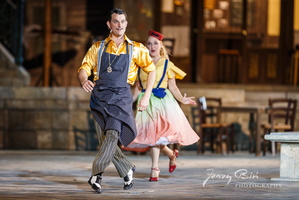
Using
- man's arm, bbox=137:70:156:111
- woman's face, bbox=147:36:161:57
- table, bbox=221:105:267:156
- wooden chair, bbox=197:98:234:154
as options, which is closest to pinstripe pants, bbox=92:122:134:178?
man's arm, bbox=137:70:156:111

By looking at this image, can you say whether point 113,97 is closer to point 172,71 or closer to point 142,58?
point 142,58

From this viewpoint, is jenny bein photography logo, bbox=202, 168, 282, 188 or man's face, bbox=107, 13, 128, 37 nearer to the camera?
man's face, bbox=107, 13, 128, 37

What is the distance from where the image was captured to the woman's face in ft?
34.8

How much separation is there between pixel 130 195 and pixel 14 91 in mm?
8421

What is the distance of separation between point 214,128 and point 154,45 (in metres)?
6.67

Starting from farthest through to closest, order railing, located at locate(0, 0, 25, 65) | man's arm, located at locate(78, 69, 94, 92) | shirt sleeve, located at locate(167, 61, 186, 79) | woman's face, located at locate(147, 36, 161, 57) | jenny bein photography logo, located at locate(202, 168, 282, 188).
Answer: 1. railing, located at locate(0, 0, 25, 65)
2. shirt sleeve, located at locate(167, 61, 186, 79)
3. woman's face, located at locate(147, 36, 161, 57)
4. jenny bein photography logo, located at locate(202, 168, 282, 188)
5. man's arm, located at locate(78, 69, 94, 92)

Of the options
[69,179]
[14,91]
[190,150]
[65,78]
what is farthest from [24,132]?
[69,179]

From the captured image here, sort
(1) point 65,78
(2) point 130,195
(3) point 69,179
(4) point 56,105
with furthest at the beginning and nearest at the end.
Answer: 1. (1) point 65,78
2. (4) point 56,105
3. (3) point 69,179
4. (2) point 130,195

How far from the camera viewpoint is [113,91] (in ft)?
29.8

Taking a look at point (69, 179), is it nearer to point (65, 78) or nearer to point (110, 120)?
point (110, 120)

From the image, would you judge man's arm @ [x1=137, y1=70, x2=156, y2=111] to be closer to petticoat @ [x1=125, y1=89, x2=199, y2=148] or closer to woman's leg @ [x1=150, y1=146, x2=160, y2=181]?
petticoat @ [x1=125, y1=89, x2=199, y2=148]

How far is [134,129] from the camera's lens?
9.23 metres

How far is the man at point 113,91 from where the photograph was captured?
8.99m

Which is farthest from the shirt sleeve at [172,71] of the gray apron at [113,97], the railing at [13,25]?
the railing at [13,25]
